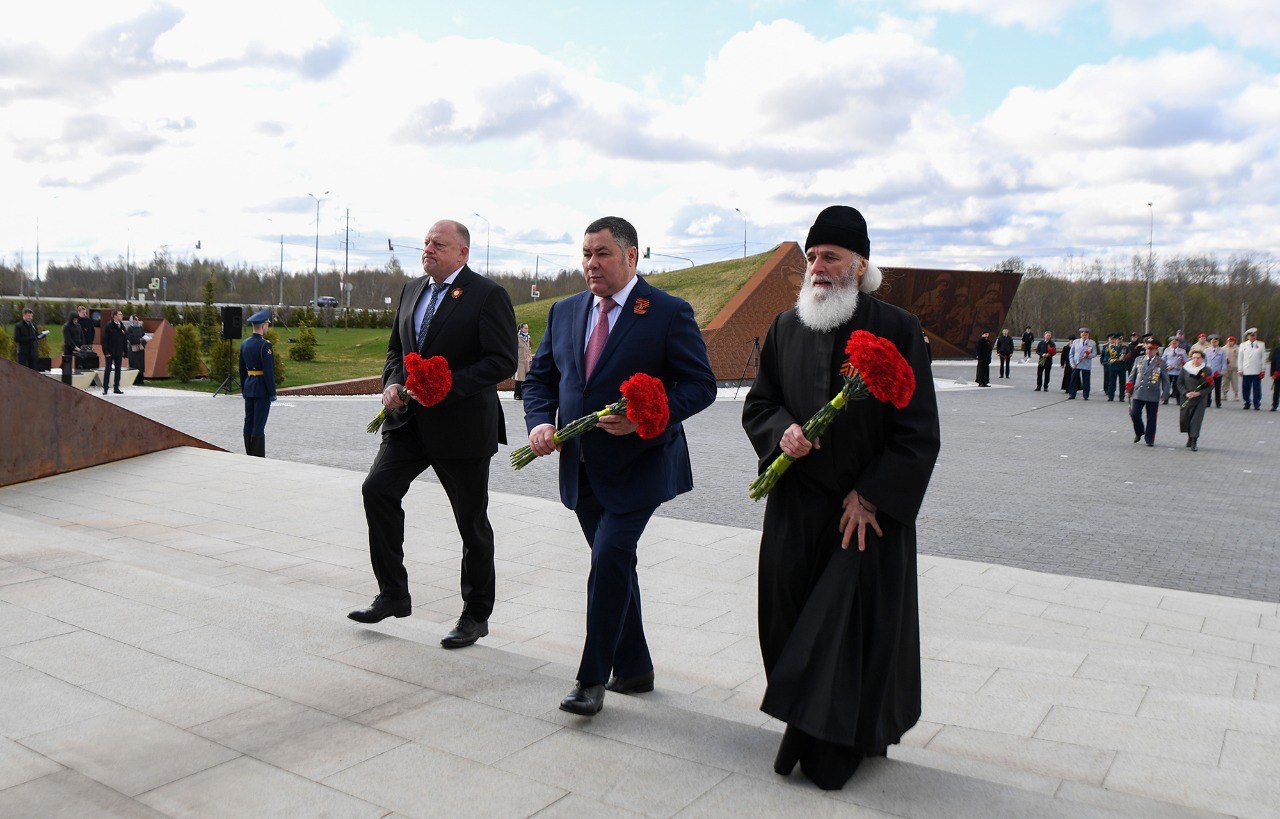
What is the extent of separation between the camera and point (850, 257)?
3.50m

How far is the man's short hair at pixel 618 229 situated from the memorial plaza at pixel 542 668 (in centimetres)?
176

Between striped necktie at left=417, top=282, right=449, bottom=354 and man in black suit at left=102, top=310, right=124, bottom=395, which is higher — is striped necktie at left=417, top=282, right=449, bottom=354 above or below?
above

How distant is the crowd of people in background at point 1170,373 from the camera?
55.4ft

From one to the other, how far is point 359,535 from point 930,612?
13.9 ft

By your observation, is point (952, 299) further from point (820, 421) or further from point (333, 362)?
point (820, 421)

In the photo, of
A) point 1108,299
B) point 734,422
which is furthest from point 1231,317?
point 734,422

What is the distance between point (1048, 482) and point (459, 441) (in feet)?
32.3

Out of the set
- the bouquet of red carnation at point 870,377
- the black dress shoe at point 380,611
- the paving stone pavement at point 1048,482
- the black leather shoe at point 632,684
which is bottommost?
the paving stone pavement at point 1048,482

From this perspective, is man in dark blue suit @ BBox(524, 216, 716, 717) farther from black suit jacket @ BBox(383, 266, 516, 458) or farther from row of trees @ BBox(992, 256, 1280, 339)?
row of trees @ BBox(992, 256, 1280, 339)

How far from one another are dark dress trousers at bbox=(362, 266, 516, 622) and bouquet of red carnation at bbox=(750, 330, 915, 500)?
1977 millimetres

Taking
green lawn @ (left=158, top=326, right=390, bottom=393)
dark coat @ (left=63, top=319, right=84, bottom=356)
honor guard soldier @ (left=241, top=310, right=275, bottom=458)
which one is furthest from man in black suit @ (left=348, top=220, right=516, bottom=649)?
dark coat @ (left=63, top=319, right=84, bottom=356)

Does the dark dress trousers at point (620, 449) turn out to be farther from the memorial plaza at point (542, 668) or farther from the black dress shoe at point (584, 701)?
the memorial plaza at point (542, 668)

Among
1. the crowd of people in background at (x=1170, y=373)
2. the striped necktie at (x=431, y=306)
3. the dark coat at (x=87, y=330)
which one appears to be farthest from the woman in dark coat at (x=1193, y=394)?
the dark coat at (x=87, y=330)

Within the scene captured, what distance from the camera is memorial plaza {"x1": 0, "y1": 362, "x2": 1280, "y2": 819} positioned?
126 inches
